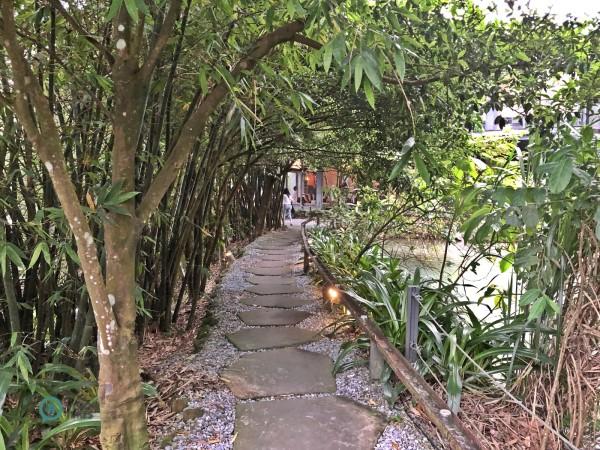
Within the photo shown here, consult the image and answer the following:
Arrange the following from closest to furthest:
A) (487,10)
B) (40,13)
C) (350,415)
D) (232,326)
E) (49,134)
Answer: (49,134), (40,13), (487,10), (350,415), (232,326)

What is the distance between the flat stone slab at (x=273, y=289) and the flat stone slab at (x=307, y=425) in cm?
250

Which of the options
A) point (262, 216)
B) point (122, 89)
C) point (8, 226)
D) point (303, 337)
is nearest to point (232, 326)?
point (303, 337)

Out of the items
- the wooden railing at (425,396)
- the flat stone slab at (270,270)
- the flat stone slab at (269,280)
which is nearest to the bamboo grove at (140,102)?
the wooden railing at (425,396)

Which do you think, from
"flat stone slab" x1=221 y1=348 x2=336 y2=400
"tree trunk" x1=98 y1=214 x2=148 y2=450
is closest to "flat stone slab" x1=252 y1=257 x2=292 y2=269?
"flat stone slab" x1=221 y1=348 x2=336 y2=400

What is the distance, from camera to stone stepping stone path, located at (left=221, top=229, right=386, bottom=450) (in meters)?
1.88

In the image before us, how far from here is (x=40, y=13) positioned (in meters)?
1.58

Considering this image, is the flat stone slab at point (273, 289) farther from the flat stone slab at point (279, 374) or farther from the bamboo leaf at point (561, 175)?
the bamboo leaf at point (561, 175)

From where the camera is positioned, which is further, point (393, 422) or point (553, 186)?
point (393, 422)

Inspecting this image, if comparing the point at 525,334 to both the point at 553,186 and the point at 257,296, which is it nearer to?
the point at 553,186

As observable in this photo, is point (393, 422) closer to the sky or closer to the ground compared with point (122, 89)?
closer to the ground

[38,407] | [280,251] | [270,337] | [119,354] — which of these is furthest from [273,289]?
[119,354]

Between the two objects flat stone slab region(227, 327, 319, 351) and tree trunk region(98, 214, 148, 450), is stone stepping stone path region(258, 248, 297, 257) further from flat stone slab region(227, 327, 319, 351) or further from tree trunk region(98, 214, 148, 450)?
tree trunk region(98, 214, 148, 450)

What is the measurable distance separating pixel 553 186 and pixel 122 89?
133cm

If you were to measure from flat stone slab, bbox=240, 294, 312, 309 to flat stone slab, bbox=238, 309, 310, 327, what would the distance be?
0.65ft
